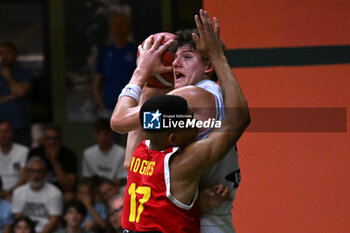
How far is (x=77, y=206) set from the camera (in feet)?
19.1

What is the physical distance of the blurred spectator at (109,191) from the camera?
592cm

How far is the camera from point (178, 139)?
2.68 metres

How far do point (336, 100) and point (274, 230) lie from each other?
1018mm

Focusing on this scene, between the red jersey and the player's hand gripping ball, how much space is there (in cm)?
50

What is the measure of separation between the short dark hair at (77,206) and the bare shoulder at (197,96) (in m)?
3.30

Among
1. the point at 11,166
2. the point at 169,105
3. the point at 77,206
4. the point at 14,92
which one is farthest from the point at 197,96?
the point at 14,92

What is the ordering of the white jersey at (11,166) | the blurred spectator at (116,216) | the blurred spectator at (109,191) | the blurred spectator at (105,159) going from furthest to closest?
the white jersey at (11,166) < the blurred spectator at (105,159) < the blurred spectator at (109,191) < the blurred spectator at (116,216)

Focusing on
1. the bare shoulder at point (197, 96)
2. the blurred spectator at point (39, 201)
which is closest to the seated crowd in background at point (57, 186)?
the blurred spectator at point (39, 201)

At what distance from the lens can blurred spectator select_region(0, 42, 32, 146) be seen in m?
6.66

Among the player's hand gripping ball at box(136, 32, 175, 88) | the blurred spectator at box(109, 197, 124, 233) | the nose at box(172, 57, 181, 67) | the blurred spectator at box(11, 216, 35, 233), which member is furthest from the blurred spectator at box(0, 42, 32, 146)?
the nose at box(172, 57, 181, 67)

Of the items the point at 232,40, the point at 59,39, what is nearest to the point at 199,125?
the point at 232,40

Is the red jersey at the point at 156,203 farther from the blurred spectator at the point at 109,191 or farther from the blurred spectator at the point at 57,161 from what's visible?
the blurred spectator at the point at 57,161

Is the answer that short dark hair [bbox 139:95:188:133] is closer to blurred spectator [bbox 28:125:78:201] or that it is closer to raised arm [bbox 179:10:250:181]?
raised arm [bbox 179:10:250:181]

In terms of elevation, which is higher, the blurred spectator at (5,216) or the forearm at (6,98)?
the forearm at (6,98)
